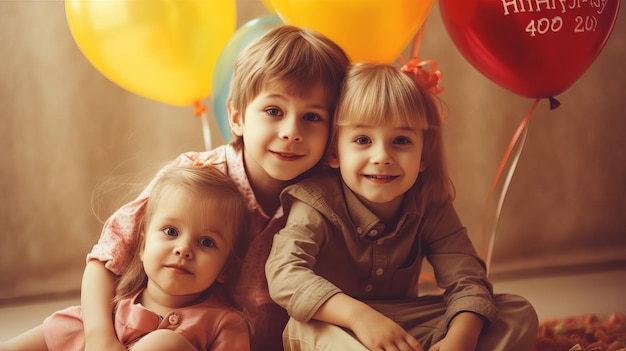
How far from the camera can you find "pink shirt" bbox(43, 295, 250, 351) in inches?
A: 51.7

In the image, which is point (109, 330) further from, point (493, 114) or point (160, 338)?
point (493, 114)

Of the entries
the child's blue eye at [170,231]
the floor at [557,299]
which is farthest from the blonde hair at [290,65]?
the floor at [557,299]

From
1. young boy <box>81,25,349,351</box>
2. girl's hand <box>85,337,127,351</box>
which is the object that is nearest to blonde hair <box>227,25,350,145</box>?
young boy <box>81,25,349,351</box>

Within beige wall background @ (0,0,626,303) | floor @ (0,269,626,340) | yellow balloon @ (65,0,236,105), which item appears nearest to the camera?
yellow balloon @ (65,0,236,105)

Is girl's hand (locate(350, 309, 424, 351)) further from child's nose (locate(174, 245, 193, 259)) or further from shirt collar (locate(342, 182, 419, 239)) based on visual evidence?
child's nose (locate(174, 245, 193, 259))

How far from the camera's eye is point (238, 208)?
4.62 ft

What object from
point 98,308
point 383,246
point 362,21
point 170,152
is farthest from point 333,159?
point 170,152

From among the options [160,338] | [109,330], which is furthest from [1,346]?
[160,338]

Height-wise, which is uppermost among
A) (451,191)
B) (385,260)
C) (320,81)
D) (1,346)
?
(320,81)

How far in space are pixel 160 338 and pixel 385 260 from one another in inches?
→ 17.6

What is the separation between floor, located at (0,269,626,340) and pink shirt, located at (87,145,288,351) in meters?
0.62

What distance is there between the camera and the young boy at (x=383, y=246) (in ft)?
4.01

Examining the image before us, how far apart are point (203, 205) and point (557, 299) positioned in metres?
1.19

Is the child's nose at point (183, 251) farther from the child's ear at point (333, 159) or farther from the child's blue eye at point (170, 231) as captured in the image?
the child's ear at point (333, 159)
